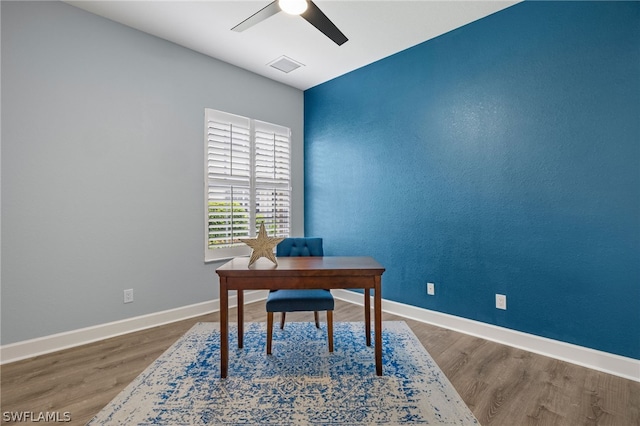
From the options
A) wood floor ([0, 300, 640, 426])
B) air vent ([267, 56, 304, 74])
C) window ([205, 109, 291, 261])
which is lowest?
wood floor ([0, 300, 640, 426])

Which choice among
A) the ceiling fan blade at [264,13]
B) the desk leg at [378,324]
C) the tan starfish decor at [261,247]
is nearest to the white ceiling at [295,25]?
the ceiling fan blade at [264,13]

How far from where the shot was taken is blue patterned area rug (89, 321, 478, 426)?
1682mm

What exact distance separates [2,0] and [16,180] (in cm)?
135

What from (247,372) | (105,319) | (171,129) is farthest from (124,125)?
(247,372)

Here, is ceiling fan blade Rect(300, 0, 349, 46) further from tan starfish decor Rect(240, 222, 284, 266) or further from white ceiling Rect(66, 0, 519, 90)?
tan starfish decor Rect(240, 222, 284, 266)

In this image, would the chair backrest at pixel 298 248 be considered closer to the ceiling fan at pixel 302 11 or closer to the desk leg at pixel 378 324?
the desk leg at pixel 378 324

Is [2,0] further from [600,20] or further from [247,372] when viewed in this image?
[600,20]

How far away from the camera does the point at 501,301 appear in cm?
274

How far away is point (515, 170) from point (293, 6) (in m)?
2.18

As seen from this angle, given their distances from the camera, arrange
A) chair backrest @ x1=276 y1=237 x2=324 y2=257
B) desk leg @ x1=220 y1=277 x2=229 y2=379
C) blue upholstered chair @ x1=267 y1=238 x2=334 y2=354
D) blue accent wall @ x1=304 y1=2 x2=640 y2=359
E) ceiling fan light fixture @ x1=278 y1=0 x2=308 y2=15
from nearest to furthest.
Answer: ceiling fan light fixture @ x1=278 y1=0 x2=308 y2=15 → desk leg @ x1=220 y1=277 x2=229 y2=379 → blue accent wall @ x1=304 y1=2 x2=640 y2=359 → blue upholstered chair @ x1=267 y1=238 x2=334 y2=354 → chair backrest @ x1=276 y1=237 x2=324 y2=257

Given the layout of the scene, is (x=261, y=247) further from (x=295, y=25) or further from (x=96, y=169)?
(x=295, y=25)

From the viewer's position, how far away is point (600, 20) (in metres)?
2.26

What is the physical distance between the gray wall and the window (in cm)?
15

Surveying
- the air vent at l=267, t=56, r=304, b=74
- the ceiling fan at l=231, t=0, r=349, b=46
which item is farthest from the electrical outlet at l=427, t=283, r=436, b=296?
the air vent at l=267, t=56, r=304, b=74
